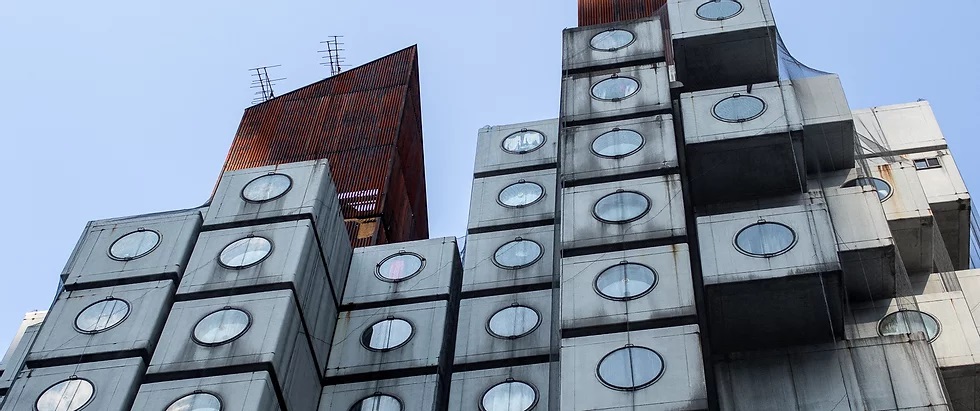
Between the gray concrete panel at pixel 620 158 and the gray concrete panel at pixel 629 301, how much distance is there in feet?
10.8

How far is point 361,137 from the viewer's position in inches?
2046

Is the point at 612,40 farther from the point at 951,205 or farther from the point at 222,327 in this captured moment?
the point at 222,327

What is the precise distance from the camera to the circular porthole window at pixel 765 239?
24.9 m

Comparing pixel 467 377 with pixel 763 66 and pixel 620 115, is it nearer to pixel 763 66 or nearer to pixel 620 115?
pixel 620 115

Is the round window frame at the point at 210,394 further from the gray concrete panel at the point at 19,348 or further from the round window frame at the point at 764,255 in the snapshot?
the round window frame at the point at 764,255

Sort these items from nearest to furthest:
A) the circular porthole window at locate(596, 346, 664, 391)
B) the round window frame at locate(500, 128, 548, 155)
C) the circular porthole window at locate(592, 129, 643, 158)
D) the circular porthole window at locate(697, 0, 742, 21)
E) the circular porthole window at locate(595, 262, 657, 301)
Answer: the circular porthole window at locate(596, 346, 664, 391), the circular porthole window at locate(595, 262, 657, 301), the circular porthole window at locate(592, 129, 643, 158), the circular porthole window at locate(697, 0, 742, 21), the round window frame at locate(500, 128, 548, 155)

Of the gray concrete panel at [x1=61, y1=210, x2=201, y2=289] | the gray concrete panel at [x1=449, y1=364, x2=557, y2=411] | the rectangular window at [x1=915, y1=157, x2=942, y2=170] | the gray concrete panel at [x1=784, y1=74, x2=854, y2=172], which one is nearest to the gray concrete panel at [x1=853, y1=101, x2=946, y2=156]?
the rectangular window at [x1=915, y1=157, x2=942, y2=170]

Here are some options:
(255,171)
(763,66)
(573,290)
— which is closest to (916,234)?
(763,66)

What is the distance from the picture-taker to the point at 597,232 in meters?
27.2

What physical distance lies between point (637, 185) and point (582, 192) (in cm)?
131

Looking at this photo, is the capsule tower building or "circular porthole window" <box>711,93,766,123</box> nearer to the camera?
the capsule tower building

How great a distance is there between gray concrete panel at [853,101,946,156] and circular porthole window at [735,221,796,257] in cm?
1058

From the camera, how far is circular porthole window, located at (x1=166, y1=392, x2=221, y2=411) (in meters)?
25.7

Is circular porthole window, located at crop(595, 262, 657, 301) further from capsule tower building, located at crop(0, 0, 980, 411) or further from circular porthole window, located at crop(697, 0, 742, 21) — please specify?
circular porthole window, located at crop(697, 0, 742, 21)
